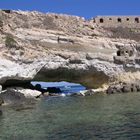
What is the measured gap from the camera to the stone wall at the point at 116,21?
161 feet

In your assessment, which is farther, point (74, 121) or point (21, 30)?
point (21, 30)

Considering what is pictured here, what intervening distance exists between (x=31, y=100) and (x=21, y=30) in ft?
37.6

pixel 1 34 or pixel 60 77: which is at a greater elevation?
pixel 1 34

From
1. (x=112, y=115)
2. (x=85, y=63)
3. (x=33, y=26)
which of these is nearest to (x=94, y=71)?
(x=85, y=63)

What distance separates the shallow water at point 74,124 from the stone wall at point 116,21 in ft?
76.4

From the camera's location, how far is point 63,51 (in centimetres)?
4306

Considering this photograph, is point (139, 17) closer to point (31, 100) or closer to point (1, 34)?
point (1, 34)

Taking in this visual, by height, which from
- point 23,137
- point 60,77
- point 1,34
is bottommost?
point 23,137

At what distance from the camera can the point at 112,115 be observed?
22.8 m

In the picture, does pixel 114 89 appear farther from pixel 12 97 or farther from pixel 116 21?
pixel 12 97

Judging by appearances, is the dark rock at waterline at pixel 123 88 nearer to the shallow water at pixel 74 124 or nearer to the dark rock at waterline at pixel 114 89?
the dark rock at waterline at pixel 114 89

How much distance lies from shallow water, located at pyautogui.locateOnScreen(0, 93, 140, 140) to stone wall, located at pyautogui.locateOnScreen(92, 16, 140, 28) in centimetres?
2327

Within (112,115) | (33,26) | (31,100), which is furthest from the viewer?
(33,26)

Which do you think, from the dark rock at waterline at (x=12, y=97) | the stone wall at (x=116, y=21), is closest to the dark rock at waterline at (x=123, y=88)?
the stone wall at (x=116, y=21)
